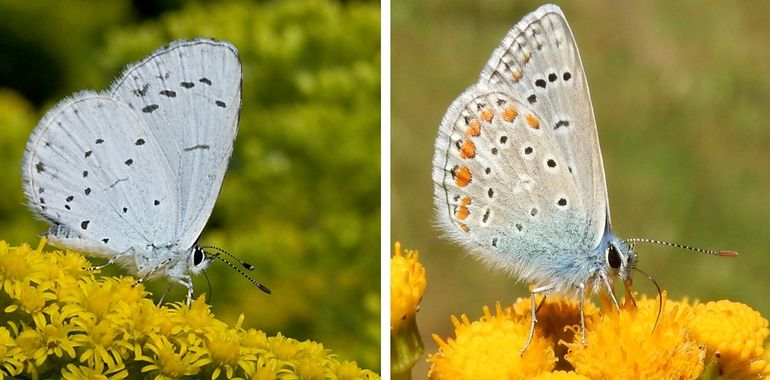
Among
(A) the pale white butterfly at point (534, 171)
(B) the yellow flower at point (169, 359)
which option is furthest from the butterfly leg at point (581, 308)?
(B) the yellow flower at point (169, 359)

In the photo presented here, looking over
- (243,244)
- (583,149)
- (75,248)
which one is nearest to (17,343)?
(75,248)

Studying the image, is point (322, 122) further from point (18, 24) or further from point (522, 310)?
point (522, 310)

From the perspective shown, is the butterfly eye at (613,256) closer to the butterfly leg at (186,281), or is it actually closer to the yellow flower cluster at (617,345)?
the yellow flower cluster at (617,345)

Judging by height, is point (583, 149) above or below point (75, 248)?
above

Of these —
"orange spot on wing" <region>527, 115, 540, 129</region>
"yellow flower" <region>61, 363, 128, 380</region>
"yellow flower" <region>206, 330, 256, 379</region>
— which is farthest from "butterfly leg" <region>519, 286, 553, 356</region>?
"yellow flower" <region>61, 363, 128, 380</region>

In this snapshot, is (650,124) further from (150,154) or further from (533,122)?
(150,154)

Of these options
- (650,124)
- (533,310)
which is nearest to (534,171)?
(533,310)

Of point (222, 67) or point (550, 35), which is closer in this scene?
point (550, 35)
